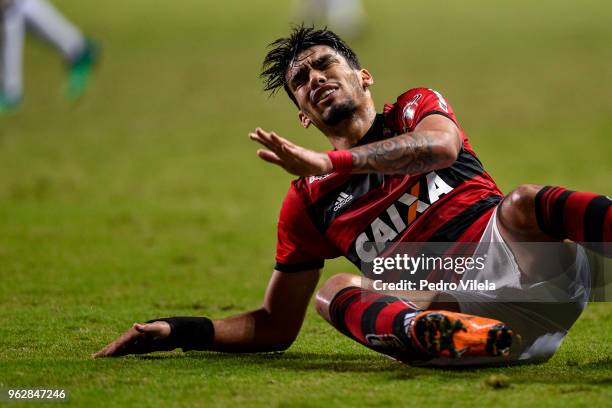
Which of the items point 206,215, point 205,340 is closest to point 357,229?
point 205,340

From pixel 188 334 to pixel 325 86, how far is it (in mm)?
1410

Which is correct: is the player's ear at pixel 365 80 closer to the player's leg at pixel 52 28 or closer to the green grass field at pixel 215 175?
the green grass field at pixel 215 175

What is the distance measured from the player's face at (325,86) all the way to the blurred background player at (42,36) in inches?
434

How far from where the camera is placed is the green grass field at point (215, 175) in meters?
4.35

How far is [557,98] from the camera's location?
57.1 feet

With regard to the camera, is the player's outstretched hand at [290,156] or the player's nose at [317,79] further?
the player's nose at [317,79]

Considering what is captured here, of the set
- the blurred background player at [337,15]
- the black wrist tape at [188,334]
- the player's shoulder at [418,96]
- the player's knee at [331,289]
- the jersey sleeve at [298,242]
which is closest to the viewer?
the player's knee at [331,289]

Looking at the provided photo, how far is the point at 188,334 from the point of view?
5.04 metres

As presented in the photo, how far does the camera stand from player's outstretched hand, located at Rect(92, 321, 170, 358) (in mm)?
4902

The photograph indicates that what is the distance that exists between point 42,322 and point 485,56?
15.5 meters

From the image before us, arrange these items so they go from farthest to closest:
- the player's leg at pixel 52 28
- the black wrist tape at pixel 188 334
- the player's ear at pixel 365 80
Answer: the player's leg at pixel 52 28
the player's ear at pixel 365 80
the black wrist tape at pixel 188 334

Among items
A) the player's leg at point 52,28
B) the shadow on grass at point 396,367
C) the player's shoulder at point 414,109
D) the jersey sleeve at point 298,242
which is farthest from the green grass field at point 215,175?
the player's shoulder at point 414,109

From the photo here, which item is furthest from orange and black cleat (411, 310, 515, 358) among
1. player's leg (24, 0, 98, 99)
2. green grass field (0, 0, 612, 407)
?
player's leg (24, 0, 98, 99)

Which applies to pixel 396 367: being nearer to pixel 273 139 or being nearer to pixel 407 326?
pixel 407 326
